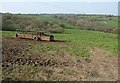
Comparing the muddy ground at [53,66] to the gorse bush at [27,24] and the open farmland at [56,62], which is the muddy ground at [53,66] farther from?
the gorse bush at [27,24]

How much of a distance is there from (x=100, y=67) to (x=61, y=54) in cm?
310

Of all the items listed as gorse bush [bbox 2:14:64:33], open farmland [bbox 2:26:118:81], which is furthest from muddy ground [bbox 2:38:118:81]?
gorse bush [bbox 2:14:64:33]

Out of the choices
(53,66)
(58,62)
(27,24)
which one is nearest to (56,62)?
(58,62)

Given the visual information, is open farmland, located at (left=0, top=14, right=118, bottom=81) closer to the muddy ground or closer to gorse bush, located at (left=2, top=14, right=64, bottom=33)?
the muddy ground

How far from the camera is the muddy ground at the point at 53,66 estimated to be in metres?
15.6

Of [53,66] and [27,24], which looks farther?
[27,24]

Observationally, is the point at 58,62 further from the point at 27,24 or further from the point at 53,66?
the point at 27,24

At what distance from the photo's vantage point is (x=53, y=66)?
1733 cm

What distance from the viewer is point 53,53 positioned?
20344 millimetres

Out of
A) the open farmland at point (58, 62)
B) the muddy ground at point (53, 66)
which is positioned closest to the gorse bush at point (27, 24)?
the open farmland at point (58, 62)

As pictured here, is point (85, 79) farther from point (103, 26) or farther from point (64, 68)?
point (103, 26)

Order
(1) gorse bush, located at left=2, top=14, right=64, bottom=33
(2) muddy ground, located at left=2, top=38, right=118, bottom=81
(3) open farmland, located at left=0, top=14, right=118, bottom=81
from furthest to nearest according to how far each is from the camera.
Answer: (1) gorse bush, located at left=2, top=14, right=64, bottom=33 < (3) open farmland, located at left=0, top=14, right=118, bottom=81 < (2) muddy ground, located at left=2, top=38, right=118, bottom=81

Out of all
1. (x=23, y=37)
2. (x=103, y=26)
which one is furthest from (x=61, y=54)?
(x=103, y=26)

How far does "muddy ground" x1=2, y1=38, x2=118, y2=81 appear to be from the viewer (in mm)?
15617
